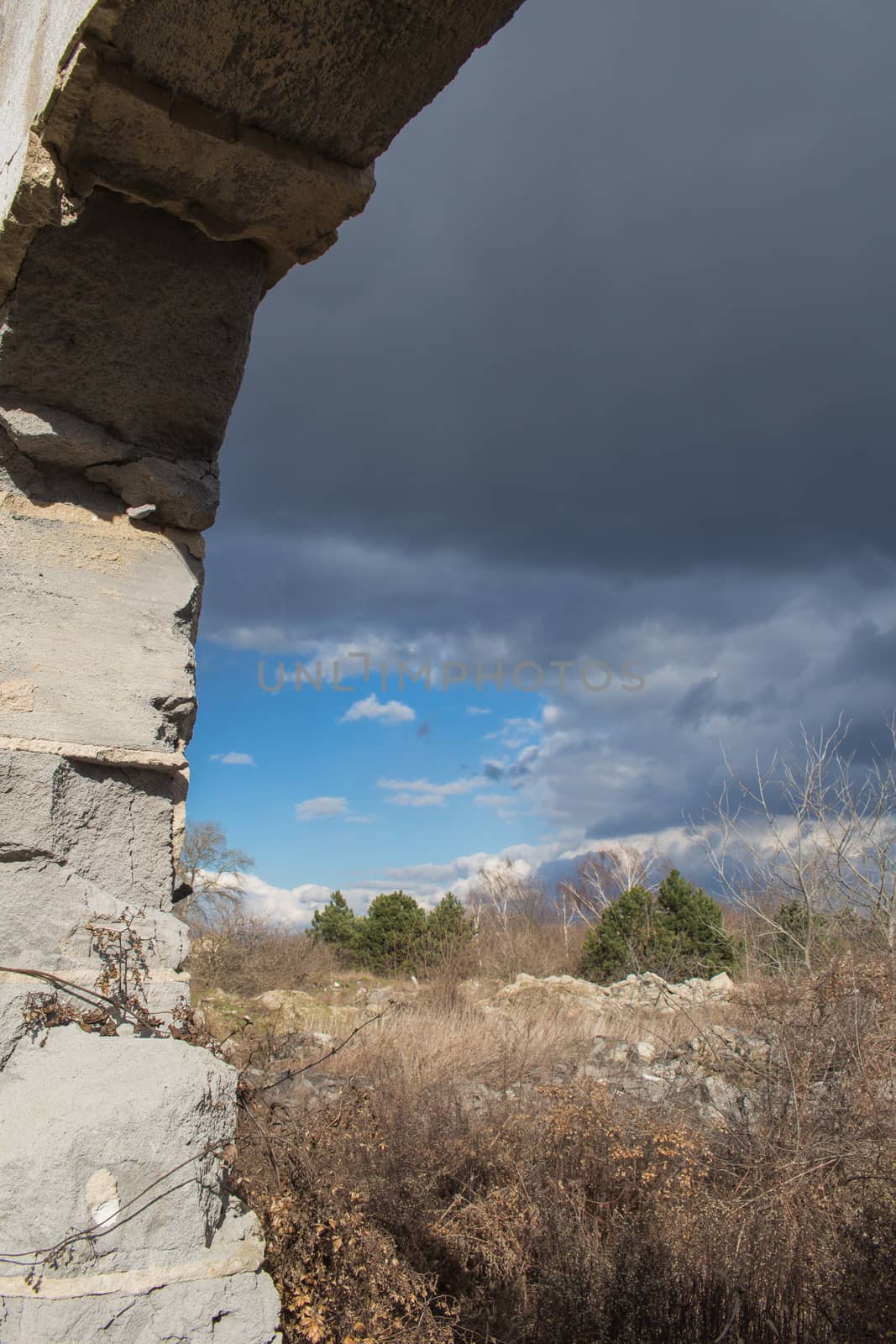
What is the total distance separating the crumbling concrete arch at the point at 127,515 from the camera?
1730mm

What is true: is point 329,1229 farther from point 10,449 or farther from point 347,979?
point 347,979

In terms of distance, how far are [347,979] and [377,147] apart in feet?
42.4

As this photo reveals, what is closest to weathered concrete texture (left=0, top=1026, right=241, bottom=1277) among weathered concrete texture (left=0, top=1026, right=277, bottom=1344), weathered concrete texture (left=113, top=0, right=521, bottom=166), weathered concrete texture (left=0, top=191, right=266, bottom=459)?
weathered concrete texture (left=0, top=1026, right=277, bottom=1344)

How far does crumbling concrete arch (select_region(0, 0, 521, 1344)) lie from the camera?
1730mm

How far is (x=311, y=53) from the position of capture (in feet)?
6.27

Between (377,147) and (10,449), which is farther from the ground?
(377,147)

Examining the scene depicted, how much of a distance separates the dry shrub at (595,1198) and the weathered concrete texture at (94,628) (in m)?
1.16

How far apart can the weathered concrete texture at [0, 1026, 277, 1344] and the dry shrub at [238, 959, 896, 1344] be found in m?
0.30

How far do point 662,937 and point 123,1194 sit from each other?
479 inches

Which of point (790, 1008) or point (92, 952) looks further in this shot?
point (790, 1008)

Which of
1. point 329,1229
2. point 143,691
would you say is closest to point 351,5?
point 143,691

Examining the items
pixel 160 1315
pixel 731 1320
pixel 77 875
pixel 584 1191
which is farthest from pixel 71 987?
pixel 584 1191

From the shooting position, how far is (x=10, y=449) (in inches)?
92.4

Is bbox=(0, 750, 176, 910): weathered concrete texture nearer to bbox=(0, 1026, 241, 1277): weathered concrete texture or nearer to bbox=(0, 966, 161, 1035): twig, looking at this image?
bbox=(0, 966, 161, 1035): twig
